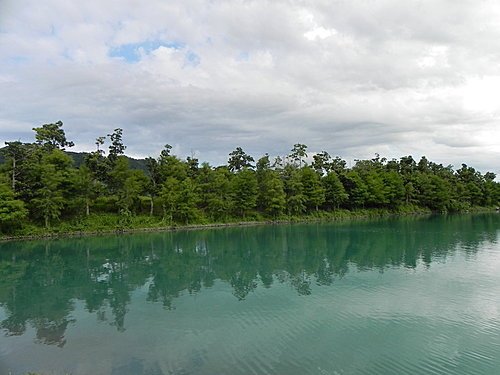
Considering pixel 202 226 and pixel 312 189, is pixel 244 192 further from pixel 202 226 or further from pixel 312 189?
pixel 312 189

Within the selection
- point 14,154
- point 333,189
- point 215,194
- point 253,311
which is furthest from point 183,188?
point 253,311

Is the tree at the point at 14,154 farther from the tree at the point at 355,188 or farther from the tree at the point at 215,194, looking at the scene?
the tree at the point at 355,188

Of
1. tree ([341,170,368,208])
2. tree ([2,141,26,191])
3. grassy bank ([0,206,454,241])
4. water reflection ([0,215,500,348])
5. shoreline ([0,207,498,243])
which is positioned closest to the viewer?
water reflection ([0,215,500,348])

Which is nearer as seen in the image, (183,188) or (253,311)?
(253,311)

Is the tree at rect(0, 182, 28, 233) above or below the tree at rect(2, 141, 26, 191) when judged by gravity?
below

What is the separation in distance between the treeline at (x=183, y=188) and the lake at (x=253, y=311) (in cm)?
807

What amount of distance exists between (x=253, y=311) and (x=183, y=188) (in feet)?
88.5

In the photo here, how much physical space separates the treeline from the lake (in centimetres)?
807

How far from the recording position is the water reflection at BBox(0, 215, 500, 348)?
14250 millimetres

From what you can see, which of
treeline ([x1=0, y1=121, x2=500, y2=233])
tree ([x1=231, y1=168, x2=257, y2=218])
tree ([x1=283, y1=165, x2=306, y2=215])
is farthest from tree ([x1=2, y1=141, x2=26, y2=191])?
tree ([x1=283, y1=165, x2=306, y2=215])

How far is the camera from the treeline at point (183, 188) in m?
32.5

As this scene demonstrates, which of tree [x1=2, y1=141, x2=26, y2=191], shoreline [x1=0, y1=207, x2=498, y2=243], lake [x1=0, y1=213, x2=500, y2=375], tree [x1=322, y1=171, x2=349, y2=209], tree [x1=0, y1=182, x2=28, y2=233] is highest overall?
tree [x1=2, y1=141, x2=26, y2=191]

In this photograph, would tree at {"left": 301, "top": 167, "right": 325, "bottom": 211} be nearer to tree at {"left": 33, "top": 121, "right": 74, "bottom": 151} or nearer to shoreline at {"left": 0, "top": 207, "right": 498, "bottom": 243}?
shoreline at {"left": 0, "top": 207, "right": 498, "bottom": 243}

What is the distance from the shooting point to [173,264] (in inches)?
852
